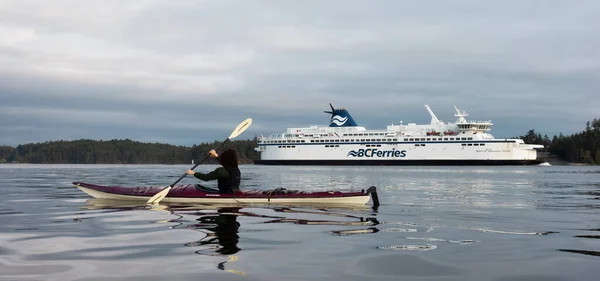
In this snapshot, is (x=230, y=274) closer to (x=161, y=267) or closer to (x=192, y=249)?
(x=161, y=267)

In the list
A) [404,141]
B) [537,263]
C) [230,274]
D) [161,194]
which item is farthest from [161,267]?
[404,141]

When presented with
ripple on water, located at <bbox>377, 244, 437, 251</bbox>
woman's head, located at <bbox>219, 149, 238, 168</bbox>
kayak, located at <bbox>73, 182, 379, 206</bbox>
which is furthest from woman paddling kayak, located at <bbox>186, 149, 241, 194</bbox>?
ripple on water, located at <bbox>377, 244, 437, 251</bbox>

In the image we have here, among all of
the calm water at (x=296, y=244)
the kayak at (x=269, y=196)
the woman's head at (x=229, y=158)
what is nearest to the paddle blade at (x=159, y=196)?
the kayak at (x=269, y=196)

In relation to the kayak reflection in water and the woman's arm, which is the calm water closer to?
the kayak reflection in water

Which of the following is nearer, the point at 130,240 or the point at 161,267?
the point at 161,267

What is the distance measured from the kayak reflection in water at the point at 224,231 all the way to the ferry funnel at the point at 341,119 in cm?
8919

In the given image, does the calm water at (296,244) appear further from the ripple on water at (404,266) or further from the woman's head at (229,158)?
the woman's head at (229,158)

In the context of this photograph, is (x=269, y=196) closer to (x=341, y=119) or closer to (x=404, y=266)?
(x=404, y=266)

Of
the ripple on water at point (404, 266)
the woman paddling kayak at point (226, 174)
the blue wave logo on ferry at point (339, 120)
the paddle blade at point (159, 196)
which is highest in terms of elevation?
the blue wave logo on ferry at point (339, 120)

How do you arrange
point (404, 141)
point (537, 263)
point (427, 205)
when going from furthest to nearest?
point (404, 141)
point (427, 205)
point (537, 263)

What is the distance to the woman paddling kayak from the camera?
14.5 meters

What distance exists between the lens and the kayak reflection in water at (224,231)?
8227mm

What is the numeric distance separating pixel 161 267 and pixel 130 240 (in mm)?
2436

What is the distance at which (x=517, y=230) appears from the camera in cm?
1066
